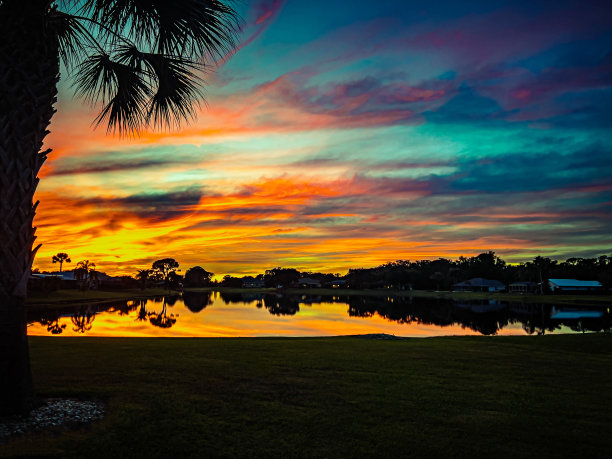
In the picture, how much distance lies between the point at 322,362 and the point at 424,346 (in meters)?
4.95

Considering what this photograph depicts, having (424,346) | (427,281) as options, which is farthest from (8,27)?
(427,281)

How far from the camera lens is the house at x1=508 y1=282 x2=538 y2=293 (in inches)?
→ 4165

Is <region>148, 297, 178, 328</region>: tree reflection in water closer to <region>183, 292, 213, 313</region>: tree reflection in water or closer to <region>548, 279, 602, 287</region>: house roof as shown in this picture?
<region>183, 292, 213, 313</region>: tree reflection in water

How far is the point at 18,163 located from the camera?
641 centimetres

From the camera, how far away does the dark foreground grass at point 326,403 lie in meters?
5.44

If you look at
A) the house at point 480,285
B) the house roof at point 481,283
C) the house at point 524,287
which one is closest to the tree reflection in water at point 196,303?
the house roof at point 481,283

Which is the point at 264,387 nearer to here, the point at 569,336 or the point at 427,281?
the point at 569,336

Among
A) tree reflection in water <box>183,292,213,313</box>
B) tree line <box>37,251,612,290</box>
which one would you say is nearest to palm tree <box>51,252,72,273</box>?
tree line <box>37,251,612,290</box>

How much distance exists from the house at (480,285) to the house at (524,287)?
2.58 meters

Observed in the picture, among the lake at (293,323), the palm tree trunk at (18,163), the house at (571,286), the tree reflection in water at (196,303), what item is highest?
the palm tree trunk at (18,163)

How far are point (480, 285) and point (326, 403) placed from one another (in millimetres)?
116942

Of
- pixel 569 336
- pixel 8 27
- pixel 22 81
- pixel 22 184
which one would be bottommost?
pixel 569 336

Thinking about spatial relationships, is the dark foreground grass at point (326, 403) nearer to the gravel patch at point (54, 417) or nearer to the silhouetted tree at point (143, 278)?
the gravel patch at point (54, 417)

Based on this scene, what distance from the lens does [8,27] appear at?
6.52 m
